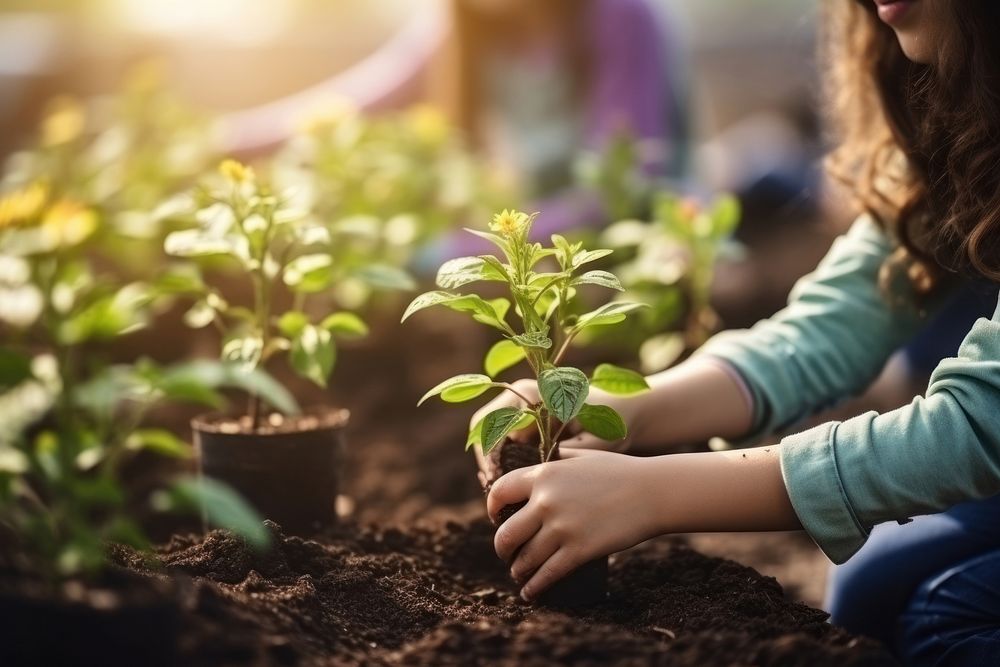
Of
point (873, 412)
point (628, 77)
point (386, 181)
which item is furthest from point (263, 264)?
point (628, 77)

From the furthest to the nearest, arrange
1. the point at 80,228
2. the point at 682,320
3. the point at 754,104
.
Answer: the point at 754,104, the point at 682,320, the point at 80,228

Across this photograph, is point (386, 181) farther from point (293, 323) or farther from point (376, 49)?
point (376, 49)

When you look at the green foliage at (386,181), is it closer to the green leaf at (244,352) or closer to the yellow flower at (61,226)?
the green leaf at (244,352)

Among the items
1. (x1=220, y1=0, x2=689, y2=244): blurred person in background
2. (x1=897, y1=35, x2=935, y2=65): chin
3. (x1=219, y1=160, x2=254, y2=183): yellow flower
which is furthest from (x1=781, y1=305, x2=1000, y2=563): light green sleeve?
(x1=220, y1=0, x2=689, y2=244): blurred person in background

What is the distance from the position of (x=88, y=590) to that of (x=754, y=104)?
675 centimetres

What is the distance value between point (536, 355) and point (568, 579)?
0.75 feet

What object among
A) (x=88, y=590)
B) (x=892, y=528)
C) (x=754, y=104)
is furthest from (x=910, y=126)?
(x=754, y=104)

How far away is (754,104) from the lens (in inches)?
275

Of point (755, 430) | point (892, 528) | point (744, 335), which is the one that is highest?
point (744, 335)

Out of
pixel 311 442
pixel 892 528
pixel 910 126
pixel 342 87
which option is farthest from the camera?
pixel 342 87

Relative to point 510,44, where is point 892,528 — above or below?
below

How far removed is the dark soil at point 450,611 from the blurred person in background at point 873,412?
0.08m

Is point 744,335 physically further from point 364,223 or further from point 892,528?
point 364,223

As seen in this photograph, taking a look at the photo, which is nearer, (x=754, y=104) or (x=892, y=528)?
(x=892, y=528)
